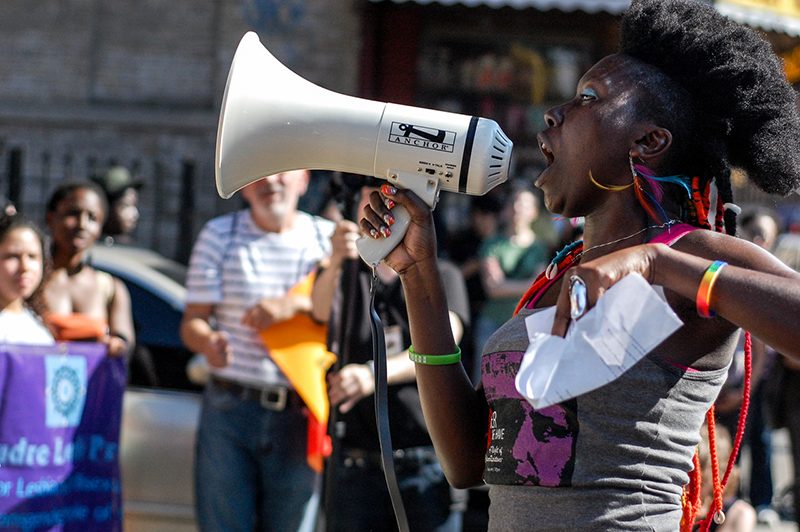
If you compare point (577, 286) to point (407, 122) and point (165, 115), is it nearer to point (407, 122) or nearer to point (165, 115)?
point (407, 122)

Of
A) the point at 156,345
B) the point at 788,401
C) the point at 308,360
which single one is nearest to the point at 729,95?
the point at 308,360

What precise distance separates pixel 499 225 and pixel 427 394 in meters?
5.13

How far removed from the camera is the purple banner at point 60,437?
4.25 m

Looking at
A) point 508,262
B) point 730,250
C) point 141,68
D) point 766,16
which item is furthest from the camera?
point 141,68

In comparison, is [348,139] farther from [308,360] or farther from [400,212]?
[308,360]

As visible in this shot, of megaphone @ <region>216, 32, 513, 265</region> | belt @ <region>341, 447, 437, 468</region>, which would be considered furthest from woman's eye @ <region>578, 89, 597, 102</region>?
belt @ <region>341, 447, 437, 468</region>

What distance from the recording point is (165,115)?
10.7 m

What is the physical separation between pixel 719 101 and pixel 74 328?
334 centimetres

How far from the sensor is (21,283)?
4.40 meters

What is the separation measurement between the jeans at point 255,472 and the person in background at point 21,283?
2.74 feet

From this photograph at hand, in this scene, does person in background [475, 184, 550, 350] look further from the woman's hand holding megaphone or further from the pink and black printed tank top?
the pink and black printed tank top

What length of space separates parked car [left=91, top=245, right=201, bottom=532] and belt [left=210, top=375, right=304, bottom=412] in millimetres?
895

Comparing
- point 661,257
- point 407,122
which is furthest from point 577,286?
point 407,122

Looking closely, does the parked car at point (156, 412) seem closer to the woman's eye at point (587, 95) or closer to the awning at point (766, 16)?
the woman's eye at point (587, 95)
